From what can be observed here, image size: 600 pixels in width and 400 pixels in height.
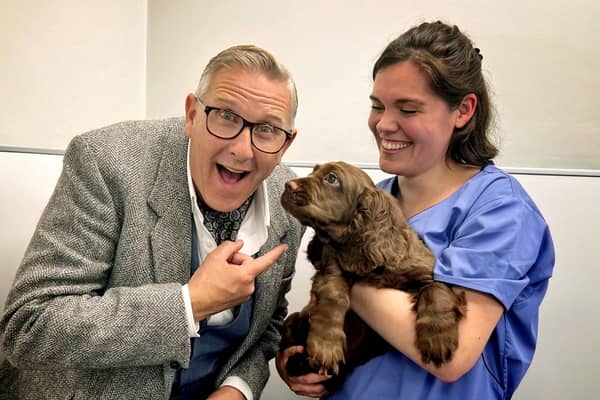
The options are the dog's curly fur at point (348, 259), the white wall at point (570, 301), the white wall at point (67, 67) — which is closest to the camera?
the dog's curly fur at point (348, 259)

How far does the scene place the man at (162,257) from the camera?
1017 mm

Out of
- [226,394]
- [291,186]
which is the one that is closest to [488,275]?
[291,186]

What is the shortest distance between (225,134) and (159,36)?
1.41m

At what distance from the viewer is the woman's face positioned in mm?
1220

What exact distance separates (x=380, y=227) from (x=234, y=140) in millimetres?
400

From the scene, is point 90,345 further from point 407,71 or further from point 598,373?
point 598,373

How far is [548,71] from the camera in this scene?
6.63 feet

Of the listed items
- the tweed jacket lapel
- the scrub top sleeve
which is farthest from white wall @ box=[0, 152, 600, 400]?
the tweed jacket lapel

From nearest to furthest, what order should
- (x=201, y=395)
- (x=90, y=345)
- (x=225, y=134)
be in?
(x=90, y=345) → (x=225, y=134) → (x=201, y=395)

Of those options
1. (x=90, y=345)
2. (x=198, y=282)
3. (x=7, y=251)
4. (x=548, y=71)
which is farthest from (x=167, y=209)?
(x=548, y=71)

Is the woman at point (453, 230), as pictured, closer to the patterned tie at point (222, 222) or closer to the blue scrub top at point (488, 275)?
the blue scrub top at point (488, 275)

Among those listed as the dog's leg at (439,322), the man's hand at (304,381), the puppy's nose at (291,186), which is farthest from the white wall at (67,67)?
the dog's leg at (439,322)

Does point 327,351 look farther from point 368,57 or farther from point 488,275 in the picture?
point 368,57

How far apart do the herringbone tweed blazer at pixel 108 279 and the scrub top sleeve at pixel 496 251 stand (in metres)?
0.49
